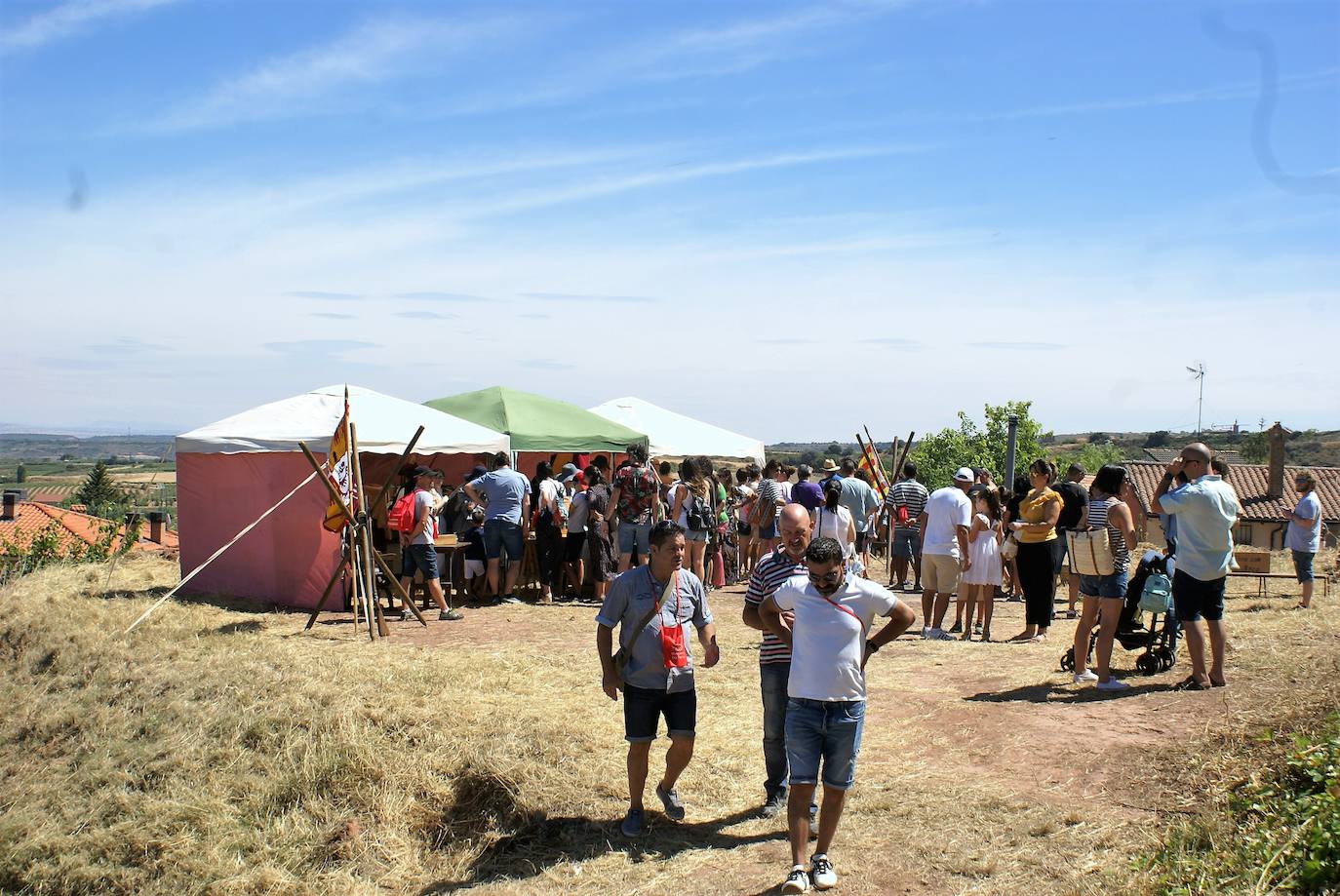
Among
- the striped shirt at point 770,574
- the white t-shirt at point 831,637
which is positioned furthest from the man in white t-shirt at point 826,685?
the striped shirt at point 770,574

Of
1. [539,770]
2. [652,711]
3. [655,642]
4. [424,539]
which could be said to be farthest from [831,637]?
[424,539]

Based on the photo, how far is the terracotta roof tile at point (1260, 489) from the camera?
57.5 m

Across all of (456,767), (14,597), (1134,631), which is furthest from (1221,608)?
(14,597)

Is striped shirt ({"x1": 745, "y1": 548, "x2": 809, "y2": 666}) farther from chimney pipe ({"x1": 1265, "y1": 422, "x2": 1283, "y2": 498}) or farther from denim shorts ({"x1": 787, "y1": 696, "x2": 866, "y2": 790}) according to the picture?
chimney pipe ({"x1": 1265, "y1": 422, "x2": 1283, "y2": 498})

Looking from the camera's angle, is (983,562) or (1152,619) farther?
(983,562)

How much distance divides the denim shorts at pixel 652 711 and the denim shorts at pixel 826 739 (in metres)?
0.93

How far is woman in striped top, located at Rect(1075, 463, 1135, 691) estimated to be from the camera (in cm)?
779

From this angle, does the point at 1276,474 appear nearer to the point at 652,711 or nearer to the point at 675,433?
the point at 675,433

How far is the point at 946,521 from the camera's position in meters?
10.3

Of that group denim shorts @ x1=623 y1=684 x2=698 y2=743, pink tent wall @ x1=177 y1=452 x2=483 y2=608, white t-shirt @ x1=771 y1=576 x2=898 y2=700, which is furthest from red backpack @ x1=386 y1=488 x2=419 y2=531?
white t-shirt @ x1=771 y1=576 x2=898 y2=700

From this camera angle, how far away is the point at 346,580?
1163 centimetres

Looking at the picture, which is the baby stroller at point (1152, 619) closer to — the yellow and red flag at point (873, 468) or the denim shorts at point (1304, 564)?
the denim shorts at point (1304, 564)

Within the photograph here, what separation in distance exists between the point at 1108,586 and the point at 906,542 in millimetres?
5865

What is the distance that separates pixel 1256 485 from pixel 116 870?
66.3m
